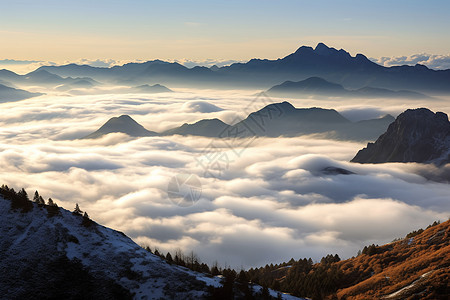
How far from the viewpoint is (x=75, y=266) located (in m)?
72.4

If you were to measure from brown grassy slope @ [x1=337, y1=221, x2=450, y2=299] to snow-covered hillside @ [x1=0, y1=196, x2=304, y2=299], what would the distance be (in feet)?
86.1

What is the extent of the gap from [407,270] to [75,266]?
86102mm

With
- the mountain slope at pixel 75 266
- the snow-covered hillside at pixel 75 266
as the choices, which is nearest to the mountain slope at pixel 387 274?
the mountain slope at pixel 75 266

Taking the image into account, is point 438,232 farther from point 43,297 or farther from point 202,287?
point 43,297

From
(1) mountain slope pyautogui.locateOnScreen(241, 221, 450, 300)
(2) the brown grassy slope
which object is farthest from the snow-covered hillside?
(2) the brown grassy slope

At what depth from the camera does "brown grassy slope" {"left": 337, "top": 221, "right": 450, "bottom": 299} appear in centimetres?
7462

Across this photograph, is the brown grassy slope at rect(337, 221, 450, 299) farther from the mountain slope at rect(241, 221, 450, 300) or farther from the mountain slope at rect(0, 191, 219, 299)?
the mountain slope at rect(0, 191, 219, 299)

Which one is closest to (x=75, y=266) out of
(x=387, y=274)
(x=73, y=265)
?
(x=73, y=265)

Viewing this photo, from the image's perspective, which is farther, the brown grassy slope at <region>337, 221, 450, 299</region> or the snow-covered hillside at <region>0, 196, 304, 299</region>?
the brown grassy slope at <region>337, 221, 450, 299</region>

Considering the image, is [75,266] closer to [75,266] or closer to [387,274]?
[75,266]

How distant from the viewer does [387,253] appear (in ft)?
378

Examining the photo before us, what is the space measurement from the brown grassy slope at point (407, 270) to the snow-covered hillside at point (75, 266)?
86.1 feet

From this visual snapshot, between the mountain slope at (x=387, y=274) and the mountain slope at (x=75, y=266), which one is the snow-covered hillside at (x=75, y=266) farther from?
the mountain slope at (x=387, y=274)

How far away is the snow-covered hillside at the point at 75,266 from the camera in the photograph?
67625 millimetres
